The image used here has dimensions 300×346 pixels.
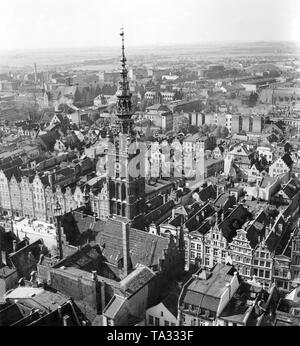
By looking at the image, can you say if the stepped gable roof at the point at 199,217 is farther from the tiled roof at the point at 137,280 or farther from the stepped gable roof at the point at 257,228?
the tiled roof at the point at 137,280

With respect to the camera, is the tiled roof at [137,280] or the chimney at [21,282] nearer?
the tiled roof at [137,280]

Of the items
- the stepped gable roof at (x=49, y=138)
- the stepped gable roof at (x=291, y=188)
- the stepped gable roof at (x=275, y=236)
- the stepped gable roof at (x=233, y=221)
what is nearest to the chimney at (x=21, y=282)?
the stepped gable roof at (x=233, y=221)

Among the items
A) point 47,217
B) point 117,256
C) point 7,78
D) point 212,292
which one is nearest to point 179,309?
point 212,292

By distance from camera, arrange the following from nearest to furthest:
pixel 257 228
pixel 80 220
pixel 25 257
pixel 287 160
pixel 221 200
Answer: pixel 25 257, pixel 257 228, pixel 80 220, pixel 221 200, pixel 287 160

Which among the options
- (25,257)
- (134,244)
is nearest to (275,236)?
(134,244)

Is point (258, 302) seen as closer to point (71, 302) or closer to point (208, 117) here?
point (71, 302)

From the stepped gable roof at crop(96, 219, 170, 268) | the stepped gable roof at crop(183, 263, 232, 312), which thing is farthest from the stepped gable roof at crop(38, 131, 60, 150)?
the stepped gable roof at crop(183, 263, 232, 312)

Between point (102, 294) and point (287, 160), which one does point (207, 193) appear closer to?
point (287, 160)

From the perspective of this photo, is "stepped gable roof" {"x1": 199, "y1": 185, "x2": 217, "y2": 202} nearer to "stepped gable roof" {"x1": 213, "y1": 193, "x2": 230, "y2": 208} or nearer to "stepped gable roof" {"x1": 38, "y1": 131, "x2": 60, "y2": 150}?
"stepped gable roof" {"x1": 213, "y1": 193, "x2": 230, "y2": 208}
